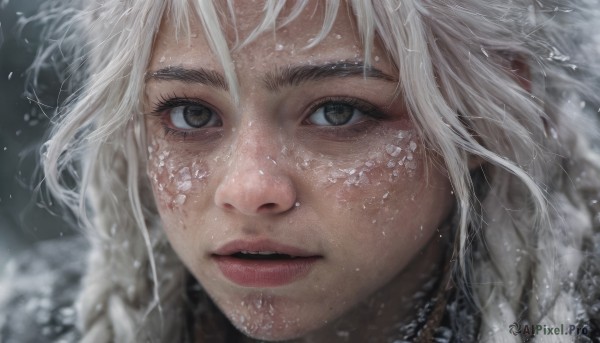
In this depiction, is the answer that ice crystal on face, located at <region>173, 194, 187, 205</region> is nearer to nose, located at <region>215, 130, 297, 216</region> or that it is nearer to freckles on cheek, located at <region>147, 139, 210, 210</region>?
freckles on cheek, located at <region>147, 139, 210, 210</region>

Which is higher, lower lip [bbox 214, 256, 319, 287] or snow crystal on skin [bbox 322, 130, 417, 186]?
snow crystal on skin [bbox 322, 130, 417, 186]

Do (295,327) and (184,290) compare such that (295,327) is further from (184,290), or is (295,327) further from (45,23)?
(45,23)

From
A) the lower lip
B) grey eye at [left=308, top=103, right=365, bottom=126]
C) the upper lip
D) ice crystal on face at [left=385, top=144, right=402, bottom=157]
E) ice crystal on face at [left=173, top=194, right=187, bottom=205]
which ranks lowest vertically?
the lower lip

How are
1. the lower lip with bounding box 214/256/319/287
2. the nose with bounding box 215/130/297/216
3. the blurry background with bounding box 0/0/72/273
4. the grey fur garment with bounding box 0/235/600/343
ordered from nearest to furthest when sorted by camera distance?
the nose with bounding box 215/130/297/216
the lower lip with bounding box 214/256/319/287
the grey fur garment with bounding box 0/235/600/343
the blurry background with bounding box 0/0/72/273

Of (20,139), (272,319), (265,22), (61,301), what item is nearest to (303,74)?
(265,22)

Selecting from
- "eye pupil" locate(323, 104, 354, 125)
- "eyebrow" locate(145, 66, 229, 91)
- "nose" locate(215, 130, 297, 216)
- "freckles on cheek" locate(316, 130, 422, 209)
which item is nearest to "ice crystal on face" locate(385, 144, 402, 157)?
"freckles on cheek" locate(316, 130, 422, 209)

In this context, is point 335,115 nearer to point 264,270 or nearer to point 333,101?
point 333,101

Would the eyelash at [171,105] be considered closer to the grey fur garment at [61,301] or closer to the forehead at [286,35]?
the forehead at [286,35]
